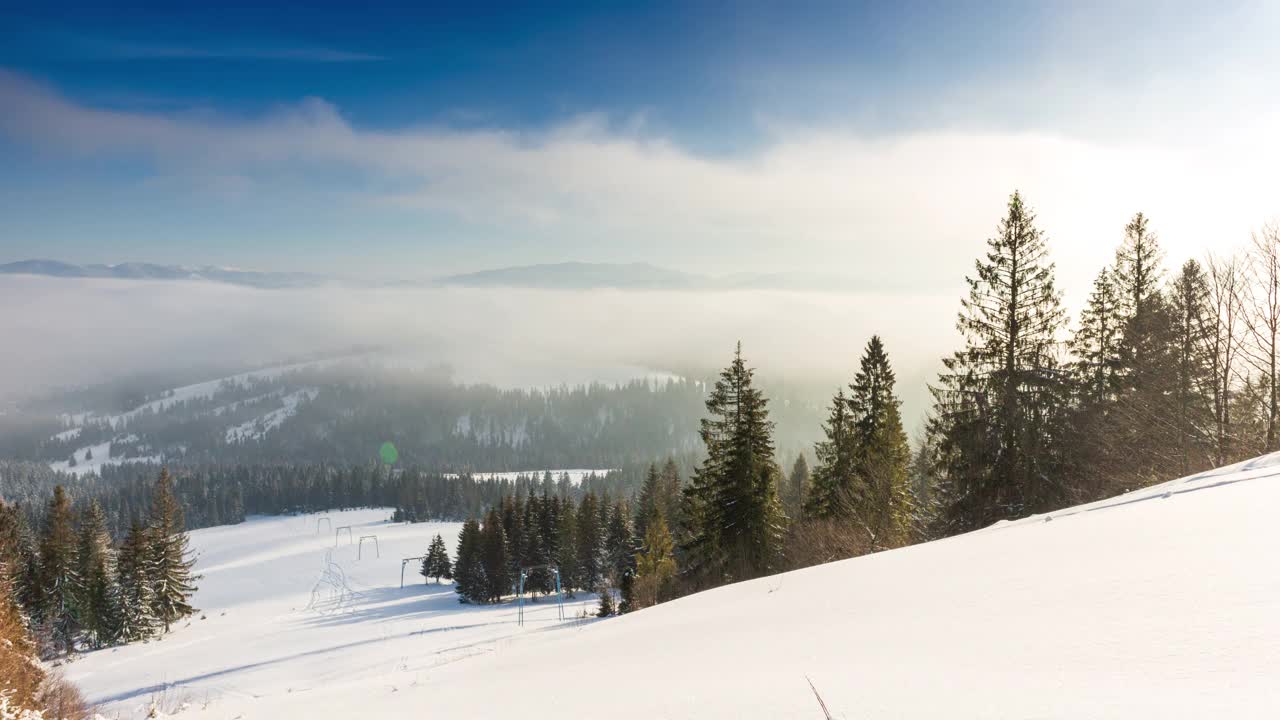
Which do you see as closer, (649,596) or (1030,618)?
(1030,618)

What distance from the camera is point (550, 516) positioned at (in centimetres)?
7300

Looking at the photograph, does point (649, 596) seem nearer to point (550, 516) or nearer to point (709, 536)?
point (709, 536)

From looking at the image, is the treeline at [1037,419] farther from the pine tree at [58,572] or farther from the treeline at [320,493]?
the treeline at [320,493]

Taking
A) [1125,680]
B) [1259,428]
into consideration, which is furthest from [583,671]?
[1259,428]

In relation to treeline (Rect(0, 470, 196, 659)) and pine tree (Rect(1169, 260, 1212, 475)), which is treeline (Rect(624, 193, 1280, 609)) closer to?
pine tree (Rect(1169, 260, 1212, 475))

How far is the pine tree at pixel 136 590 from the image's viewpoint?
48812mm

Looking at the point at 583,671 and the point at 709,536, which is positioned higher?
the point at 583,671

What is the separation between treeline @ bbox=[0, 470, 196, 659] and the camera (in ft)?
151

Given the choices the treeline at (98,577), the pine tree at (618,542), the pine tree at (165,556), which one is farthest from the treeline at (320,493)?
the treeline at (98,577)

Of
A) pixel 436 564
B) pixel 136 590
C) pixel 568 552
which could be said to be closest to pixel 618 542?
pixel 568 552

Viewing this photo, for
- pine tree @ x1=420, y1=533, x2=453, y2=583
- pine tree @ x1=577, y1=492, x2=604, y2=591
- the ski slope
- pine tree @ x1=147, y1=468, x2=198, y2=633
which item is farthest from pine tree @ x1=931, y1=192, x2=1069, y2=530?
pine tree @ x1=420, y1=533, x2=453, y2=583

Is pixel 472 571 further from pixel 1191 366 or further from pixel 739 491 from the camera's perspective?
pixel 1191 366

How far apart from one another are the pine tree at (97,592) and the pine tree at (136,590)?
52cm

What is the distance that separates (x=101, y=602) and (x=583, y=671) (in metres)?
63.0
